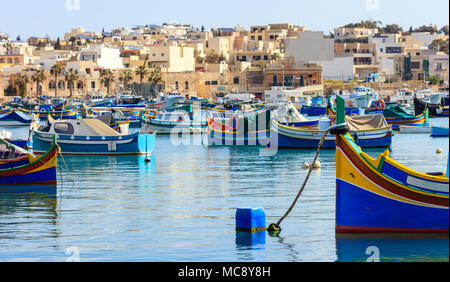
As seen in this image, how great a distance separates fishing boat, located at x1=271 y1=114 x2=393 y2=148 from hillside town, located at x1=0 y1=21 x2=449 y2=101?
7070 cm

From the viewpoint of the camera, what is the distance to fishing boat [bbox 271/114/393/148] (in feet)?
149

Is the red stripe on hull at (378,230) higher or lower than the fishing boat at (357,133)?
higher

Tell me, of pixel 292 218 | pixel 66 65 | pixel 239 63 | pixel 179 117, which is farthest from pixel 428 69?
pixel 292 218

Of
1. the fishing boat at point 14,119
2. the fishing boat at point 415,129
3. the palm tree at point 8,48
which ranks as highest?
the palm tree at point 8,48

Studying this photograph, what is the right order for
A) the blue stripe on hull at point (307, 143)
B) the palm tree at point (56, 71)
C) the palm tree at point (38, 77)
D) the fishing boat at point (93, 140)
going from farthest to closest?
the palm tree at point (38, 77) → the palm tree at point (56, 71) → the blue stripe on hull at point (307, 143) → the fishing boat at point (93, 140)

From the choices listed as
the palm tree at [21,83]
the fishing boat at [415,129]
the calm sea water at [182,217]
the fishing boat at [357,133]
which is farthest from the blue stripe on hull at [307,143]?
the palm tree at [21,83]

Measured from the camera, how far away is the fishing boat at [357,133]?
149ft

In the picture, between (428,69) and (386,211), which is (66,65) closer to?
(428,69)

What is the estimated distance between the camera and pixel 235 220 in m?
22.1

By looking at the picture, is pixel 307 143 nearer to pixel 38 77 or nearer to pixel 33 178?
pixel 33 178

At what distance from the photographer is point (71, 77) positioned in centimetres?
11512

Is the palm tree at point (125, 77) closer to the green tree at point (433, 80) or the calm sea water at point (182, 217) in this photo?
the green tree at point (433, 80)

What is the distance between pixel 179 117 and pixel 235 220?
Result: 4212cm

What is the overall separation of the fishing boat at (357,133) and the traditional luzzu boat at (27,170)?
63.4ft
